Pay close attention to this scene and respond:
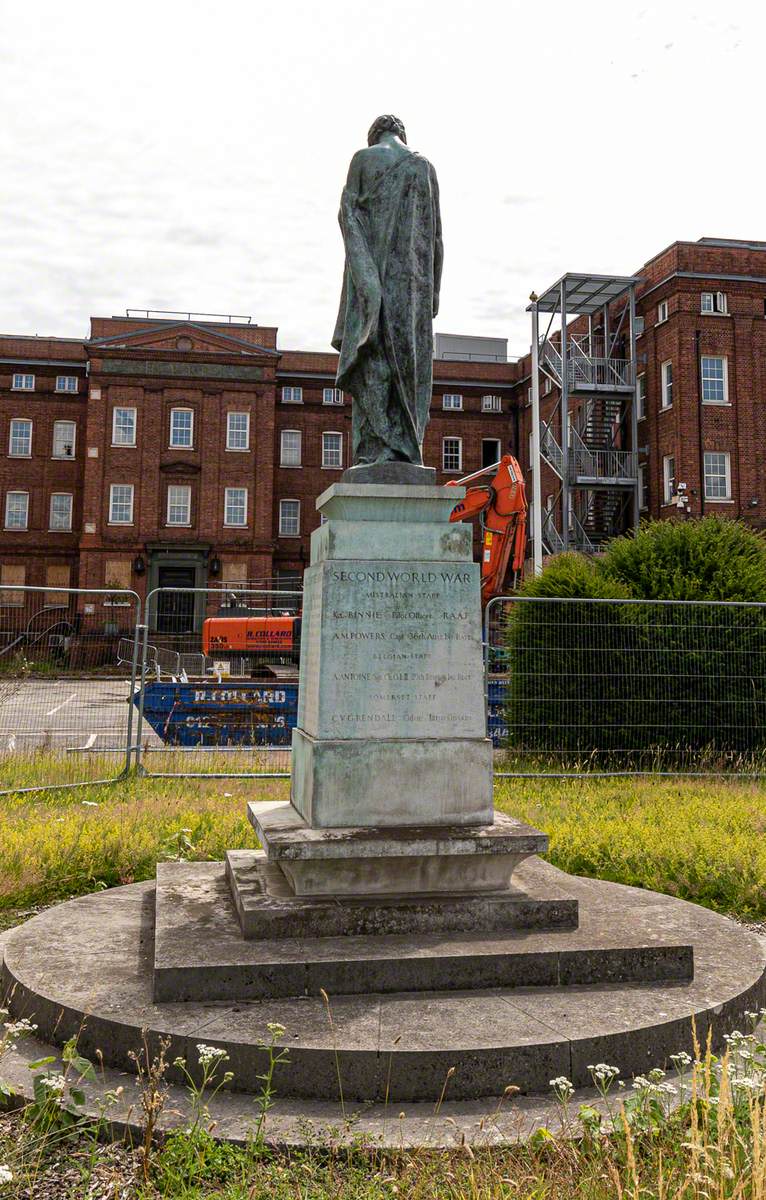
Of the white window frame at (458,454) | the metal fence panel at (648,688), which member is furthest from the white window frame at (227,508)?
the metal fence panel at (648,688)

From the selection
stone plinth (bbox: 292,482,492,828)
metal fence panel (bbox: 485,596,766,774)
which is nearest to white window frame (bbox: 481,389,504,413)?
metal fence panel (bbox: 485,596,766,774)

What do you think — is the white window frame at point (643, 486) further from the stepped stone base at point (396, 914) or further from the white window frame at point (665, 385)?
the stepped stone base at point (396, 914)

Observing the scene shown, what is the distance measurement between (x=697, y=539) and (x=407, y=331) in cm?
929

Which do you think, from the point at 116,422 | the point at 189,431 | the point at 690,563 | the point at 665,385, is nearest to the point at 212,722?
the point at 690,563

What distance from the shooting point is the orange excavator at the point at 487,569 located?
20.5 metres

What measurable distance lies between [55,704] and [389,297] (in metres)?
7.71

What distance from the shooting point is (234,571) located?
45.8m

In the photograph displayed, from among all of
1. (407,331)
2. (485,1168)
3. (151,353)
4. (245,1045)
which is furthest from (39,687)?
(151,353)

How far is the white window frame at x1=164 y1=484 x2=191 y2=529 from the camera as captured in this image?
4616cm

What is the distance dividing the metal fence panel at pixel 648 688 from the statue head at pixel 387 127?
7.11 meters

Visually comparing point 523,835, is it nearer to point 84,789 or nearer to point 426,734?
point 426,734

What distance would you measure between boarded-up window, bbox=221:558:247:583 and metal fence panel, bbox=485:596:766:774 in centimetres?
3406

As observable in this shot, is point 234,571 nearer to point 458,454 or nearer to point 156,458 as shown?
point 156,458

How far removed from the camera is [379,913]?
470 cm
